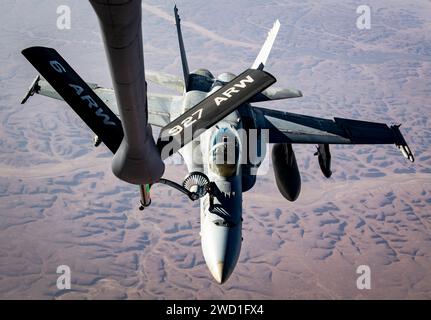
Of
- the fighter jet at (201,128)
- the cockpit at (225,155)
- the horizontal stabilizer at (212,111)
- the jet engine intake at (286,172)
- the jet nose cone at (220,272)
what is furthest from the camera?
the jet engine intake at (286,172)

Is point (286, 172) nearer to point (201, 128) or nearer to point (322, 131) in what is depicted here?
point (322, 131)

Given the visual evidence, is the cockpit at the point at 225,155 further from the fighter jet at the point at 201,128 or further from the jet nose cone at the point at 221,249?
the jet nose cone at the point at 221,249

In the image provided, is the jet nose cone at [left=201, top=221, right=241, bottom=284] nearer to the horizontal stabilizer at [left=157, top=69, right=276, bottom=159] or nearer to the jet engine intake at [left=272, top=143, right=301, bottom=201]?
the horizontal stabilizer at [left=157, top=69, right=276, bottom=159]

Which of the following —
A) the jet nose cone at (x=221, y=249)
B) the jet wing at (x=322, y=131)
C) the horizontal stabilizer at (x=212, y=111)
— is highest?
the jet wing at (x=322, y=131)

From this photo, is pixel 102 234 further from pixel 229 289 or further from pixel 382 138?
pixel 382 138

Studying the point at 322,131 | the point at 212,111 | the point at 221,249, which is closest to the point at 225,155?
the point at 221,249

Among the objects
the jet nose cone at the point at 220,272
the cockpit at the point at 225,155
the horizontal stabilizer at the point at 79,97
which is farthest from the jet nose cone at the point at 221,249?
the horizontal stabilizer at the point at 79,97
